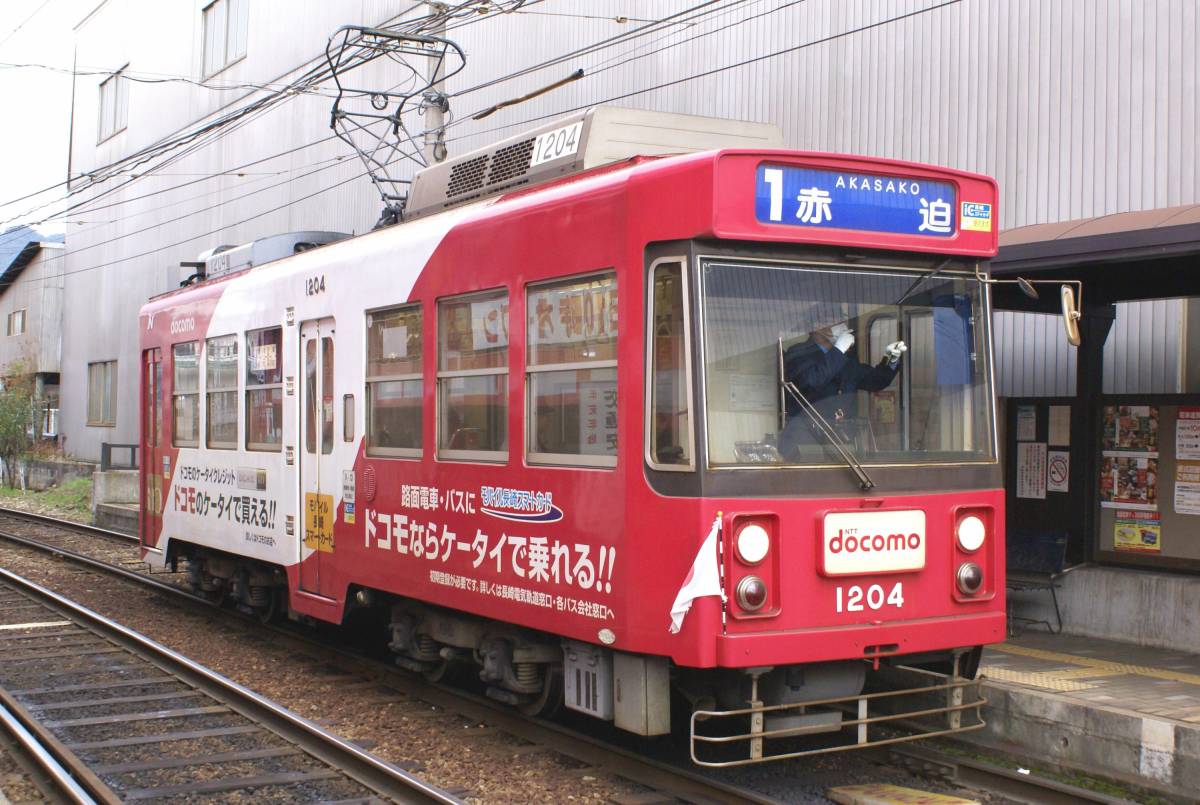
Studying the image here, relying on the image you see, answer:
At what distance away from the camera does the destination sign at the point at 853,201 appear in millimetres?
5887

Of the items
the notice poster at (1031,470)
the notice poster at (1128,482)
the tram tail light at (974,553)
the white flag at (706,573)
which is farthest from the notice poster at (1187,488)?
the white flag at (706,573)

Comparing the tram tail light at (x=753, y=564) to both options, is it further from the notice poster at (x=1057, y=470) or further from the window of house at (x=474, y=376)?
the notice poster at (x=1057, y=470)

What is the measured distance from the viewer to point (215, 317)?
11070mm

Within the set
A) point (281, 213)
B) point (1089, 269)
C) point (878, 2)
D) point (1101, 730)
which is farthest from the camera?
point (281, 213)

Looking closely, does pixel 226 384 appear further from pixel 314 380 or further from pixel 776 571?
pixel 776 571

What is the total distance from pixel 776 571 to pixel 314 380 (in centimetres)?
451

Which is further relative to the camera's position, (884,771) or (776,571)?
(884,771)

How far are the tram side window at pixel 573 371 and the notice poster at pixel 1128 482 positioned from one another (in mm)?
4937

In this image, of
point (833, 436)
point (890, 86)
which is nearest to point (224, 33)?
point (890, 86)

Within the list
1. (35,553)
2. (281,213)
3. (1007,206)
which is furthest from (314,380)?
(281,213)

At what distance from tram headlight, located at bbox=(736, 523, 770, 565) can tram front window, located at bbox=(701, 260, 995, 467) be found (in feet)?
1.01

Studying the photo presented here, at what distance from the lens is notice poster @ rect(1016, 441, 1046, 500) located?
33.2ft

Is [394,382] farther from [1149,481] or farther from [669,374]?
[1149,481]

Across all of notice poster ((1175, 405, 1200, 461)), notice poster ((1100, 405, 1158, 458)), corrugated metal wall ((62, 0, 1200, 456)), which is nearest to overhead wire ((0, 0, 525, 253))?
corrugated metal wall ((62, 0, 1200, 456))
